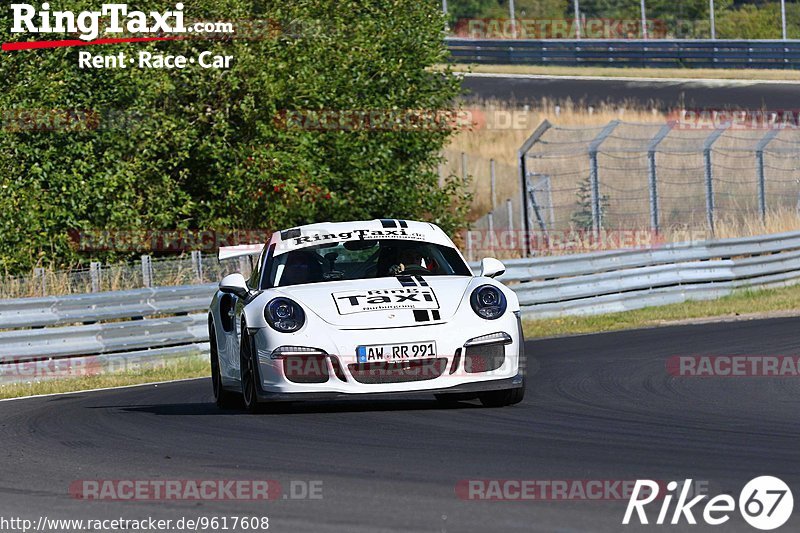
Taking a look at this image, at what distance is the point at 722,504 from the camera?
5.66 meters

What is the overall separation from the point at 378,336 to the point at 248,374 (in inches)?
43.8

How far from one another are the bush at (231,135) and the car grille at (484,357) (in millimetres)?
12871

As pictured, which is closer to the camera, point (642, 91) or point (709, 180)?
point (709, 180)

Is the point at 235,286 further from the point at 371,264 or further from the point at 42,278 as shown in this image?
the point at 42,278

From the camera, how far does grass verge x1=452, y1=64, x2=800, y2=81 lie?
46781 millimetres

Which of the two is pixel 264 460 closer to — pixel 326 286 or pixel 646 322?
pixel 326 286

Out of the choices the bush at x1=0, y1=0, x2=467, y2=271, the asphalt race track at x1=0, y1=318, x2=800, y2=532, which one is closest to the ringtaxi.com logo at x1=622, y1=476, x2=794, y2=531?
the asphalt race track at x1=0, y1=318, x2=800, y2=532

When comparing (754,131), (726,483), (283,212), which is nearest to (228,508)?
(726,483)

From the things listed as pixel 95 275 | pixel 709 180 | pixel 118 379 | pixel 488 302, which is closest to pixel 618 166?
pixel 709 180

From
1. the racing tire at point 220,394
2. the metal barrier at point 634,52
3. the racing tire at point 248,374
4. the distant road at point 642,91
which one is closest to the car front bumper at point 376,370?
the racing tire at point 248,374

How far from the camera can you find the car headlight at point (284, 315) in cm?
941

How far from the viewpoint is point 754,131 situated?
38.1 m

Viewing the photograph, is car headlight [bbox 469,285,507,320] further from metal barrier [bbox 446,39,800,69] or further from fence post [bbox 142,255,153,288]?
metal barrier [bbox 446,39,800,69]

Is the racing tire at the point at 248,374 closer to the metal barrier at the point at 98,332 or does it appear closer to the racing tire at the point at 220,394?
the racing tire at the point at 220,394
